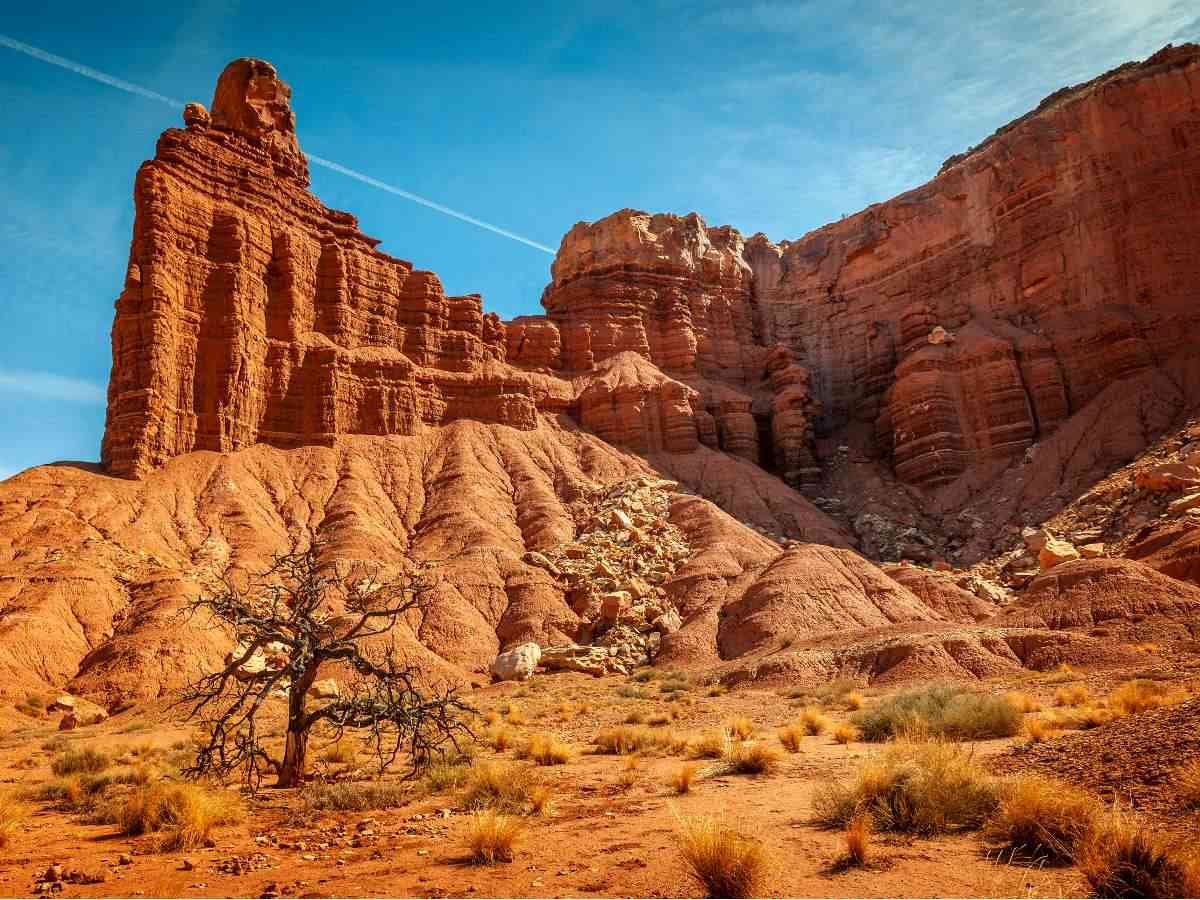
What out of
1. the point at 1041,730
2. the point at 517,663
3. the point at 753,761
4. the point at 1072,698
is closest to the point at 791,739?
the point at 753,761

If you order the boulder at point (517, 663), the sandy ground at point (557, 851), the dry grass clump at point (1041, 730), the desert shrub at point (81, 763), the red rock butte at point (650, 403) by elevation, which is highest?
the red rock butte at point (650, 403)

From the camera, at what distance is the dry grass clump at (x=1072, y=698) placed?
16125mm

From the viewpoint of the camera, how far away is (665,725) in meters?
19.9

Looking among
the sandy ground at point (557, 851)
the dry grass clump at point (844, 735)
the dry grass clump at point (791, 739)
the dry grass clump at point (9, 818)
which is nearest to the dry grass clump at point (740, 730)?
the dry grass clump at point (791, 739)

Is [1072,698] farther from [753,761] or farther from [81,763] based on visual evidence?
[81,763]

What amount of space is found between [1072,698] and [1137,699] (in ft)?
10.7

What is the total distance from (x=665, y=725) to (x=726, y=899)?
44.4ft

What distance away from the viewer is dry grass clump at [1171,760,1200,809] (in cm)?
687

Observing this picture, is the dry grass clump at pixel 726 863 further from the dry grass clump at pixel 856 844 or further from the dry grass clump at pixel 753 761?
the dry grass clump at pixel 753 761

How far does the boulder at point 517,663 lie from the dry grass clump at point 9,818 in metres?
20.4

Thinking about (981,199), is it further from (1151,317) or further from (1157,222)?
(1151,317)

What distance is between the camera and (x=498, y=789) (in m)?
11.2

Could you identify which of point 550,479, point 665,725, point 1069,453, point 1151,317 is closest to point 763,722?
point 665,725

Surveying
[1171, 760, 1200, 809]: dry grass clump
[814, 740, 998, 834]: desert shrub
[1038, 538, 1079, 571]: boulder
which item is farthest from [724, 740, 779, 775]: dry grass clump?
[1038, 538, 1079, 571]: boulder
